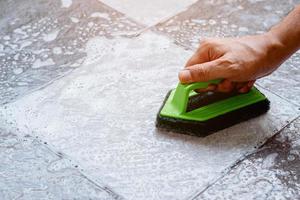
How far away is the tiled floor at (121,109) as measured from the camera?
1.00 metres

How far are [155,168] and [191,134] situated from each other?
0.12m

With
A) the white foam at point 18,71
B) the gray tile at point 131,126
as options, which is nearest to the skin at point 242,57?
the gray tile at point 131,126

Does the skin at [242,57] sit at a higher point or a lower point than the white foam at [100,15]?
higher

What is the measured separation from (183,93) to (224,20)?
0.42 m

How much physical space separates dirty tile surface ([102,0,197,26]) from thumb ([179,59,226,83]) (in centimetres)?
39

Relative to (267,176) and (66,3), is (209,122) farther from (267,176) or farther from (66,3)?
(66,3)

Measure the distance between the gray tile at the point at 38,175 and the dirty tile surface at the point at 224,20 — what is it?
0.49 metres

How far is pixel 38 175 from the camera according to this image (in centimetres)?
101

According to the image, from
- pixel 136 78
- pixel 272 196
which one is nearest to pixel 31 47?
pixel 136 78

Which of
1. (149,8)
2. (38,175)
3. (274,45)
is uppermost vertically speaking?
(274,45)

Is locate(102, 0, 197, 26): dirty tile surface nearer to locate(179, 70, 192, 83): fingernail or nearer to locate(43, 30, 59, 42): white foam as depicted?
locate(43, 30, 59, 42): white foam

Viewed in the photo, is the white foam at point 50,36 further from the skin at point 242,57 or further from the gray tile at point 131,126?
the skin at point 242,57

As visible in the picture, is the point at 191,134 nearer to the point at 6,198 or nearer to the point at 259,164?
the point at 259,164

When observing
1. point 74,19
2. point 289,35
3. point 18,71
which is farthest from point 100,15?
point 289,35
